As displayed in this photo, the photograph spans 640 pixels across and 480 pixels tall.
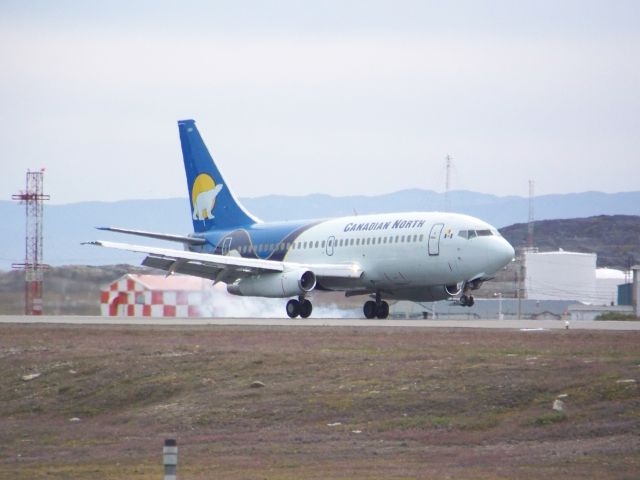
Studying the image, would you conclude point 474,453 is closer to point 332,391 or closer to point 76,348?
point 332,391

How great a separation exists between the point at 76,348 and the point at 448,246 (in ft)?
57.3

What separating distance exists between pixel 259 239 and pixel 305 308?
5794 mm

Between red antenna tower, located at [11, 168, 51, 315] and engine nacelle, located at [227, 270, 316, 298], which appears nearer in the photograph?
engine nacelle, located at [227, 270, 316, 298]

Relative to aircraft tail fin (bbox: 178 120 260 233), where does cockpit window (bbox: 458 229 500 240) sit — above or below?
below

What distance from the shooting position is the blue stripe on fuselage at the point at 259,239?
55469 millimetres

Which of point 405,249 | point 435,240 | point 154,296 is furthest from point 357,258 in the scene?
Answer: point 154,296

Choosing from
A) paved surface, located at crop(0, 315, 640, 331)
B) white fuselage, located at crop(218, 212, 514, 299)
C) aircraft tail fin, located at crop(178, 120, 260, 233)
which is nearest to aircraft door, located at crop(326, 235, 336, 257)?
white fuselage, located at crop(218, 212, 514, 299)

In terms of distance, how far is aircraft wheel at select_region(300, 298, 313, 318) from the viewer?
51844 mm

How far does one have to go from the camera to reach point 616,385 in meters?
23.3

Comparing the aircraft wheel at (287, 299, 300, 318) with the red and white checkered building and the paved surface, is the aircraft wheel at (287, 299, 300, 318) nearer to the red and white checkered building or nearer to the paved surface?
the paved surface

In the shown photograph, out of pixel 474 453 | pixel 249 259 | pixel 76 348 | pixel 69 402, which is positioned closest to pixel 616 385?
pixel 474 453

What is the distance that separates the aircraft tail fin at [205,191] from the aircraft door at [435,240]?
12140mm

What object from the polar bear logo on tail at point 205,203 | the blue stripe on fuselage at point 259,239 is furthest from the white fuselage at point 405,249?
the polar bear logo on tail at point 205,203

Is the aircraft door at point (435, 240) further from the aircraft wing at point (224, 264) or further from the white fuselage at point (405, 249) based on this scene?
the aircraft wing at point (224, 264)
